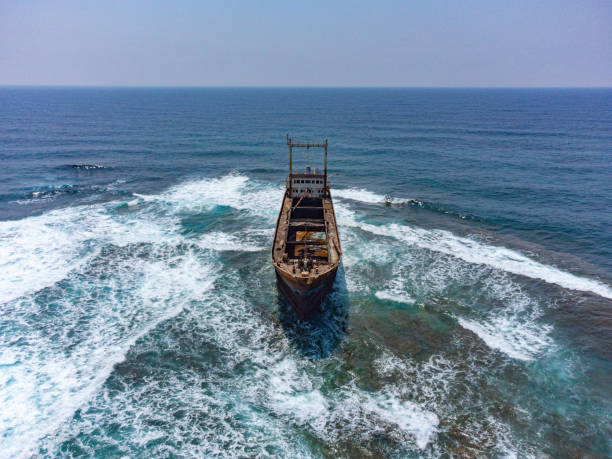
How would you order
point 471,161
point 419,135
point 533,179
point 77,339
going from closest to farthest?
point 77,339, point 533,179, point 471,161, point 419,135

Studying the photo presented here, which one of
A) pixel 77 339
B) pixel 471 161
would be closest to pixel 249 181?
pixel 77 339

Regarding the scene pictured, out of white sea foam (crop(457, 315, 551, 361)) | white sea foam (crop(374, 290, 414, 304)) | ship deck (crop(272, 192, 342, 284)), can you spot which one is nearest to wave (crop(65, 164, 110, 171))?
ship deck (crop(272, 192, 342, 284))

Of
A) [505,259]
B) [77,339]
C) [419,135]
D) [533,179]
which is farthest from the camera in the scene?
[419,135]

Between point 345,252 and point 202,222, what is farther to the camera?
point 202,222

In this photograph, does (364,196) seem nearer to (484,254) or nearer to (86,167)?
(484,254)

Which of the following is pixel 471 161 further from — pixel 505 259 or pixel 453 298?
pixel 453 298

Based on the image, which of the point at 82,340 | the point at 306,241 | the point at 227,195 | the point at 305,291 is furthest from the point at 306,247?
the point at 227,195

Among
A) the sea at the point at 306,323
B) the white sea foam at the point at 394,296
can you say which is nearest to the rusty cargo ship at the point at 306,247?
the sea at the point at 306,323
